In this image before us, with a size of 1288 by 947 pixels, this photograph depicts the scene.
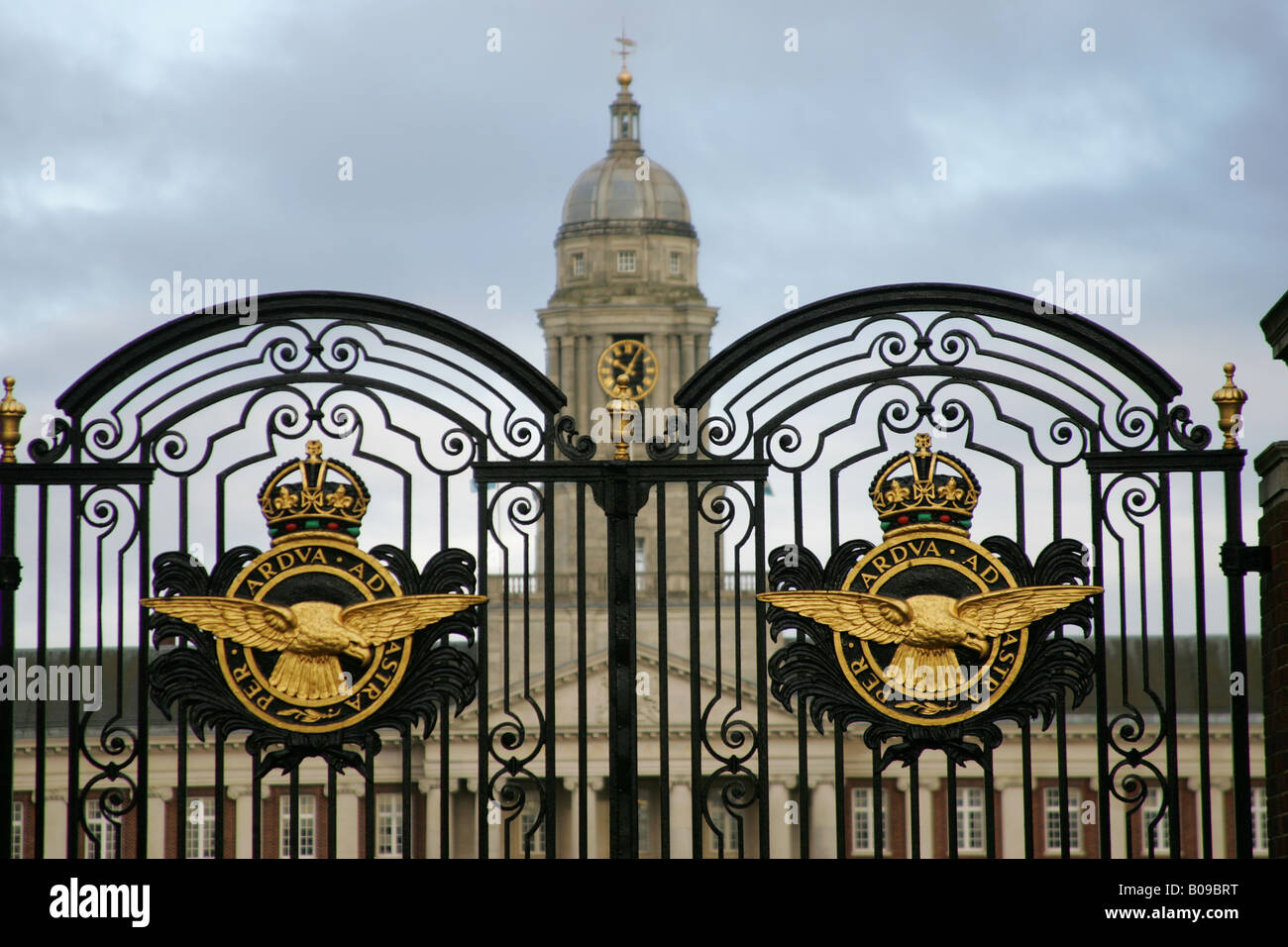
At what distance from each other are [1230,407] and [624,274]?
6822 cm

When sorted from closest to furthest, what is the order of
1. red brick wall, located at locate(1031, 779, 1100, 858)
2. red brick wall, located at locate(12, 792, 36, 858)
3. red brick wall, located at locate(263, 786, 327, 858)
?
red brick wall, located at locate(263, 786, 327, 858)
red brick wall, located at locate(12, 792, 36, 858)
red brick wall, located at locate(1031, 779, 1100, 858)

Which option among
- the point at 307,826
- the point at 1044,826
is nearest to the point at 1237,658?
the point at 307,826

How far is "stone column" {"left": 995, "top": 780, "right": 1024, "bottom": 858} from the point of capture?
56.8m

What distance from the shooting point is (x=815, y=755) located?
59625mm

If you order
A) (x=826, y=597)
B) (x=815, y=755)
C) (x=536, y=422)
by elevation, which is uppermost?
(x=536, y=422)

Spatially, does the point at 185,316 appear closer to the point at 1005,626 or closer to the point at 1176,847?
the point at 1005,626

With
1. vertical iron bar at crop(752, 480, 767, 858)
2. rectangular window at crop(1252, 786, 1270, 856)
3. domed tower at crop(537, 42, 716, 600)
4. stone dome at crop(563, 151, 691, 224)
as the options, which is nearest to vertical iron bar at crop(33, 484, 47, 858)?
vertical iron bar at crop(752, 480, 767, 858)

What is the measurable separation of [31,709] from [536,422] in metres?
45.0

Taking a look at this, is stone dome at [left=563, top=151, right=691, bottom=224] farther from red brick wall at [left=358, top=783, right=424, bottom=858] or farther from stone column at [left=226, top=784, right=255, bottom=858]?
stone column at [left=226, top=784, right=255, bottom=858]

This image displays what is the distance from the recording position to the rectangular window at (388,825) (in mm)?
57250

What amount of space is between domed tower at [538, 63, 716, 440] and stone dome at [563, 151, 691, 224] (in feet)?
0.12

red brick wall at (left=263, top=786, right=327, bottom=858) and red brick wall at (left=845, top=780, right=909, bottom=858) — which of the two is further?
red brick wall at (left=845, top=780, right=909, bottom=858)

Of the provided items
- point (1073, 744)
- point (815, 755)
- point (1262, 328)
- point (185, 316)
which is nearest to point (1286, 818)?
point (1262, 328)
